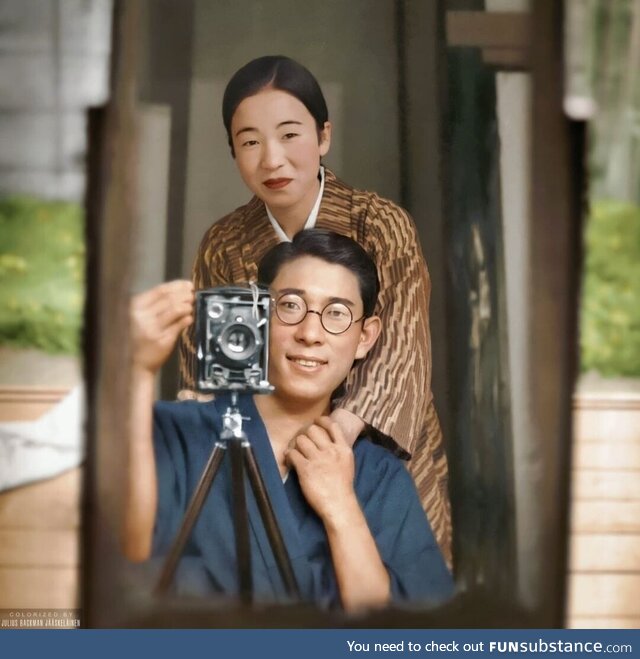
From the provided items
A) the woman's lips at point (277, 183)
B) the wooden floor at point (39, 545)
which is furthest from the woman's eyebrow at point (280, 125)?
the wooden floor at point (39, 545)

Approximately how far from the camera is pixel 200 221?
309 cm

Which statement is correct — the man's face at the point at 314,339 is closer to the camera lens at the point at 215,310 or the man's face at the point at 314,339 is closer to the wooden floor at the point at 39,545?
the camera lens at the point at 215,310

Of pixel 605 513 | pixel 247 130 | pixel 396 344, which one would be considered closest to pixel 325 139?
pixel 247 130

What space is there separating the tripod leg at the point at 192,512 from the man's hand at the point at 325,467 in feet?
0.65

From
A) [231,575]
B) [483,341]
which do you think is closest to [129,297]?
[231,575]

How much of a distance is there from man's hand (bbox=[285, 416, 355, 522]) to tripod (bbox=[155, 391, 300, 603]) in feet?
0.38

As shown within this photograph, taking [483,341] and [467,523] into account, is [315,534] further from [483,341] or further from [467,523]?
[483,341]

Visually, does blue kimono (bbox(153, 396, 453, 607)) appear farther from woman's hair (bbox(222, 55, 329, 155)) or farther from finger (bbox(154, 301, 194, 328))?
woman's hair (bbox(222, 55, 329, 155))

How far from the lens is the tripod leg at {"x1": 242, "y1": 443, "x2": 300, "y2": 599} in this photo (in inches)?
116

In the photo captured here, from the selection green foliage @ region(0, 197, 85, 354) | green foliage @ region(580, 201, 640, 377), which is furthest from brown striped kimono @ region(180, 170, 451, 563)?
green foliage @ region(580, 201, 640, 377)

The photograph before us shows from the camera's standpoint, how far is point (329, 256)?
3.06 meters

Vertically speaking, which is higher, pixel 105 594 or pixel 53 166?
pixel 53 166

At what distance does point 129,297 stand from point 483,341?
1.00 metres
